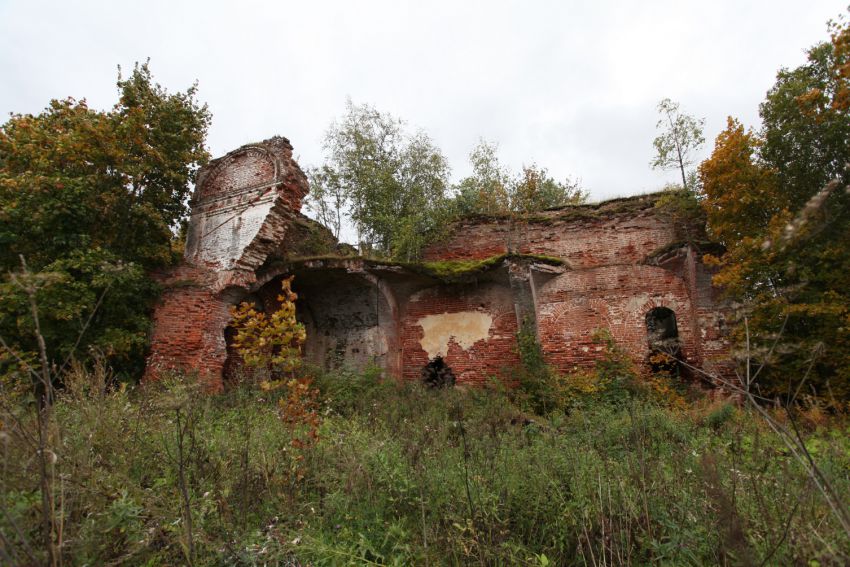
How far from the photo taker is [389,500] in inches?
135

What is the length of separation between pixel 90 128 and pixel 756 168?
13.9 m

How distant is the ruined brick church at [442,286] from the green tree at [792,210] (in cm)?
133

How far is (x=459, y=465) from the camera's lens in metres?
3.89

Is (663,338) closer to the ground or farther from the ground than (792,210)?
closer to the ground

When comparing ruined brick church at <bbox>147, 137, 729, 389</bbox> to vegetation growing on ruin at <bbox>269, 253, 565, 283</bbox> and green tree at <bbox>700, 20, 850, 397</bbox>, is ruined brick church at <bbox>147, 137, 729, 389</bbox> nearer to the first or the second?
vegetation growing on ruin at <bbox>269, 253, 565, 283</bbox>

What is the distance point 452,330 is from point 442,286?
124 centimetres

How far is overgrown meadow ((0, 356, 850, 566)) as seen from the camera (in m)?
2.48

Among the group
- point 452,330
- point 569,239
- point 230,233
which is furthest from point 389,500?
point 569,239

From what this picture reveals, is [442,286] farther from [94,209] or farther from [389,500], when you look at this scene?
[389,500]

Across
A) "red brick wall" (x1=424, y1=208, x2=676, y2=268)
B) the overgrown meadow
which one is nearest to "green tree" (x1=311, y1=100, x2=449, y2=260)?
"red brick wall" (x1=424, y1=208, x2=676, y2=268)

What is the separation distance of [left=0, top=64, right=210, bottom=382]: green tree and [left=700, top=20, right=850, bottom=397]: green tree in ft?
38.6

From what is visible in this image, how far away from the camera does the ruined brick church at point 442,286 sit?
10289mm

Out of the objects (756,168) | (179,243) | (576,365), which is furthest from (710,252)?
(179,243)

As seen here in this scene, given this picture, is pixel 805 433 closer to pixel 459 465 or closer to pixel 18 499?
pixel 459 465
